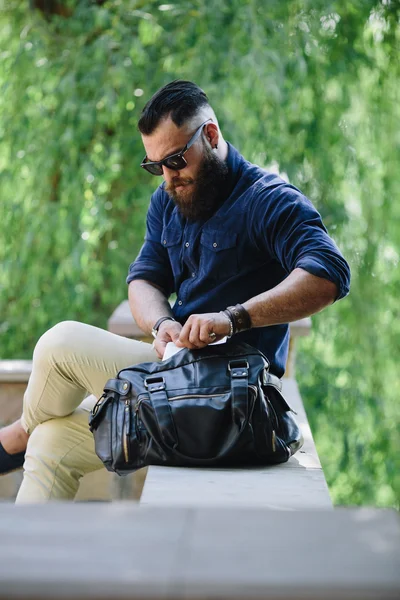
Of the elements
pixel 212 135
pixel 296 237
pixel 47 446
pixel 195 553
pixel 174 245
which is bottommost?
pixel 47 446

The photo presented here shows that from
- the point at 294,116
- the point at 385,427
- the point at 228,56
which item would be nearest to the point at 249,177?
the point at 228,56

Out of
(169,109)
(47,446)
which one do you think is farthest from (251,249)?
(47,446)

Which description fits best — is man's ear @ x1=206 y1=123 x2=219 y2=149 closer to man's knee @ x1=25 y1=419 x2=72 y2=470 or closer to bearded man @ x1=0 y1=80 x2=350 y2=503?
bearded man @ x1=0 y1=80 x2=350 y2=503

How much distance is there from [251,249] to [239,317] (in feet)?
0.84

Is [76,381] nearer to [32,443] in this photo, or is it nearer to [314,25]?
[32,443]

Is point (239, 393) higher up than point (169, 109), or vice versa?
point (169, 109)

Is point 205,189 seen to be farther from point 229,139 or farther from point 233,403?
point 229,139

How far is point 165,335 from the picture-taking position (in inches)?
91.6

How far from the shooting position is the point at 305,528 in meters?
0.91

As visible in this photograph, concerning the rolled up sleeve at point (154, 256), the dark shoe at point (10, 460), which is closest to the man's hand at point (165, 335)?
the rolled up sleeve at point (154, 256)

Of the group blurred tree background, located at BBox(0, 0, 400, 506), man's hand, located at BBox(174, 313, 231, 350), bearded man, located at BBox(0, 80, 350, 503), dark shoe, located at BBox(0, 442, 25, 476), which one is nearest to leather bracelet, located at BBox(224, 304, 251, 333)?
man's hand, located at BBox(174, 313, 231, 350)

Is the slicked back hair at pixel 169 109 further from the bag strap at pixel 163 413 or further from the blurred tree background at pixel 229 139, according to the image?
the blurred tree background at pixel 229 139

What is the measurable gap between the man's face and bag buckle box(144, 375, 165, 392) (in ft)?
1.67

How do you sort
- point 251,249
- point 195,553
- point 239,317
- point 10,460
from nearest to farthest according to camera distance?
point 195,553, point 239,317, point 251,249, point 10,460
